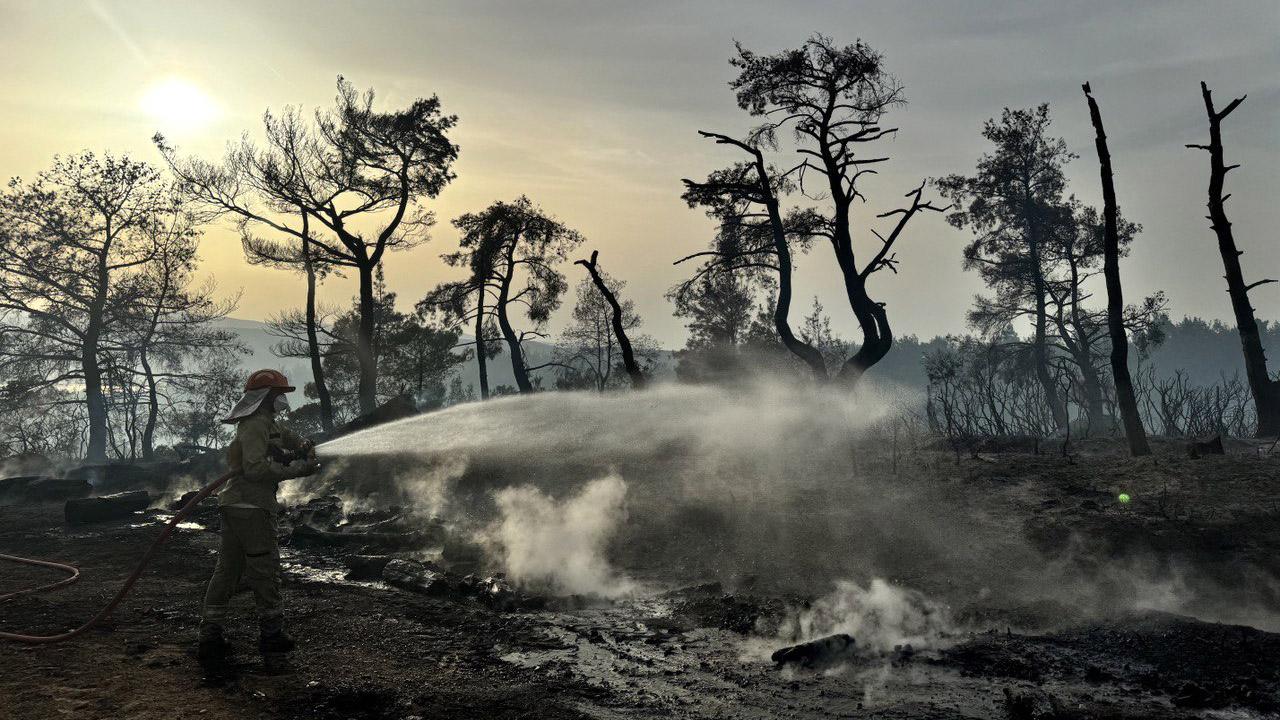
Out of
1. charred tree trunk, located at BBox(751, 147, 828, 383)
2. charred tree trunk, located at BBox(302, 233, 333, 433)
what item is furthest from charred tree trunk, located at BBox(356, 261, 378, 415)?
charred tree trunk, located at BBox(751, 147, 828, 383)

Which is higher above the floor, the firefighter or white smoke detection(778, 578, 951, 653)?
the firefighter

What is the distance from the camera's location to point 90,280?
33.2 meters

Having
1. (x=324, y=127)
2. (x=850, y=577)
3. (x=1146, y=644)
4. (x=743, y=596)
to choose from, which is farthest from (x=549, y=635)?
(x=324, y=127)

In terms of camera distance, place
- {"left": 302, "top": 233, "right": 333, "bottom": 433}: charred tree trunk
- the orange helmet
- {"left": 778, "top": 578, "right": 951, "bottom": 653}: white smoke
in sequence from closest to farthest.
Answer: {"left": 778, "top": 578, "right": 951, "bottom": 653}: white smoke < the orange helmet < {"left": 302, "top": 233, "right": 333, "bottom": 433}: charred tree trunk

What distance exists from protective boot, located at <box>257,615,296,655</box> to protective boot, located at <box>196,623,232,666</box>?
0.99ft

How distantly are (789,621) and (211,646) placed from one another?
5404 mm

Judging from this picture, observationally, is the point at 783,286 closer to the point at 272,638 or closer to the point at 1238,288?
the point at 1238,288

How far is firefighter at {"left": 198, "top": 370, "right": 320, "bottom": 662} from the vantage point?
248 inches

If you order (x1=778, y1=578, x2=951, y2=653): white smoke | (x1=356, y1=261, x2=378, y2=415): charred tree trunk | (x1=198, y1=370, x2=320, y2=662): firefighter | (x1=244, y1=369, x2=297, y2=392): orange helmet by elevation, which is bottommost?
(x1=778, y1=578, x2=951, y2=653): white smoke

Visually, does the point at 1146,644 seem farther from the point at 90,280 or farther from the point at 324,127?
the point at 90,280

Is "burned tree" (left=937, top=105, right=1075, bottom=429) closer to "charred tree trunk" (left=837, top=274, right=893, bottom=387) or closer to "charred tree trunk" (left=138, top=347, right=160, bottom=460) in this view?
"charred tree trunk" (left=837, top=274, right=893, bottom=387)

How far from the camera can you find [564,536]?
35.6 ft

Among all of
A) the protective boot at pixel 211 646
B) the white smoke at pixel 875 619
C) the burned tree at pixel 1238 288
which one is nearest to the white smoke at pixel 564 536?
the white smoke at pixel 875 619

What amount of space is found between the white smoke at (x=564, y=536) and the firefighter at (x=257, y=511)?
333cm
